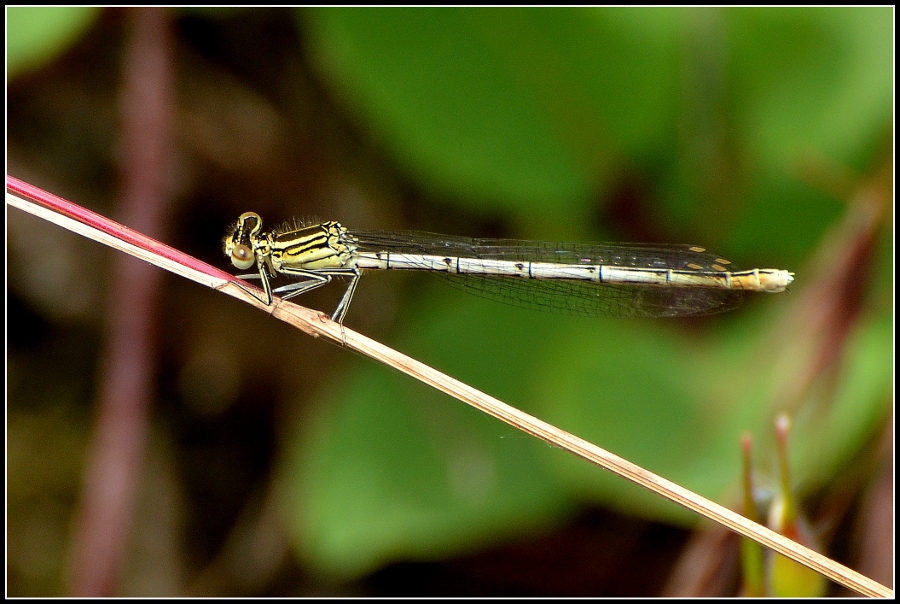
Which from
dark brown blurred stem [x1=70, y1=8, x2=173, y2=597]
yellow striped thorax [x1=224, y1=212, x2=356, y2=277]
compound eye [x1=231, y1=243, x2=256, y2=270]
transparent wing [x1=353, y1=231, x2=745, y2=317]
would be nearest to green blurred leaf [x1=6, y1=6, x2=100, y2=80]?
dark brown blurred stem [x1=70, y1=8, x2=173, y2=597]

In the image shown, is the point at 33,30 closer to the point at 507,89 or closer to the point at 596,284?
the point at 507,89

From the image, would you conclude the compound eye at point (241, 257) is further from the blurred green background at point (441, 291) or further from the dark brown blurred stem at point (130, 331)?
the blurred green background at point (441, 291)

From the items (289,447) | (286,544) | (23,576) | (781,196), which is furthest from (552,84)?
(23,576)

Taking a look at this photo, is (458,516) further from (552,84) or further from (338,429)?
(552,84)

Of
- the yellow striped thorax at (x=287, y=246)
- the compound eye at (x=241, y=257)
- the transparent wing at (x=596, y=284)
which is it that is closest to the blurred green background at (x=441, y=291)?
the transparent wing at (x=596, y=284)

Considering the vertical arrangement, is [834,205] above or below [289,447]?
above

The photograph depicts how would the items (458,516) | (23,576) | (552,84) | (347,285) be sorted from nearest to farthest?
1. (347,285)
2. (458,516)
3. (23,576)
4. (552,84)
